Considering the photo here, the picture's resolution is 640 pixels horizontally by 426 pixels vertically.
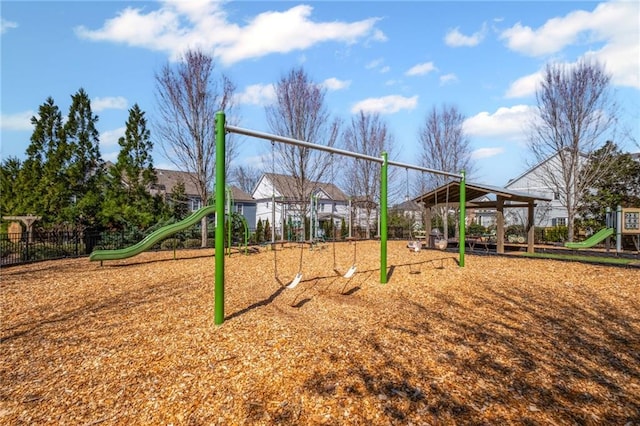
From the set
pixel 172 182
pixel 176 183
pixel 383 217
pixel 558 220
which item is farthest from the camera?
pixel 172 182

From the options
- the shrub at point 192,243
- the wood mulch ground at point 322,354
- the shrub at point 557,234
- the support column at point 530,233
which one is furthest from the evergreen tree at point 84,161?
the shrub at point 557,234

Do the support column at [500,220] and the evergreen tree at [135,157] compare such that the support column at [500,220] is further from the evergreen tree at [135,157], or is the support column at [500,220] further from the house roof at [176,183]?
the house roof at [176,183]

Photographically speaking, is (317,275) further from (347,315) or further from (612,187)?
(612,187)

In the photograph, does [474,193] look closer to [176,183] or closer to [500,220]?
[500,220]

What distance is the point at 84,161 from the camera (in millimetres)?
18141

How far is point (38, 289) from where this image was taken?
24.8 ft

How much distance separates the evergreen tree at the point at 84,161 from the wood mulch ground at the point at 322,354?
1065cm

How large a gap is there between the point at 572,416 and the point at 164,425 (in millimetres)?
3373

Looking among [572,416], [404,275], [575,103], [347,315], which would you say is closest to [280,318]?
[347,315]

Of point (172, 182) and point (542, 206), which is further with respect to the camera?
point (172, 182)

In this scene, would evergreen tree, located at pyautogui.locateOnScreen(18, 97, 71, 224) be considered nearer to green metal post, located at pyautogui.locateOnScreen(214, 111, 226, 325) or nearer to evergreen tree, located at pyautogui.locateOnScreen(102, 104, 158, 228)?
evergreen tree, located at pyautogui.locateOnScreen(102, 104, 158, 228)

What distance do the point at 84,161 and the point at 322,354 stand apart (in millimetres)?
18956

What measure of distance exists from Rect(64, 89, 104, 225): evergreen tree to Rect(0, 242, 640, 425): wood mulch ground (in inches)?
419

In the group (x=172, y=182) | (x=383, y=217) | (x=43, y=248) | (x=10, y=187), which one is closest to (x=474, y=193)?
(x=383, y=217)
